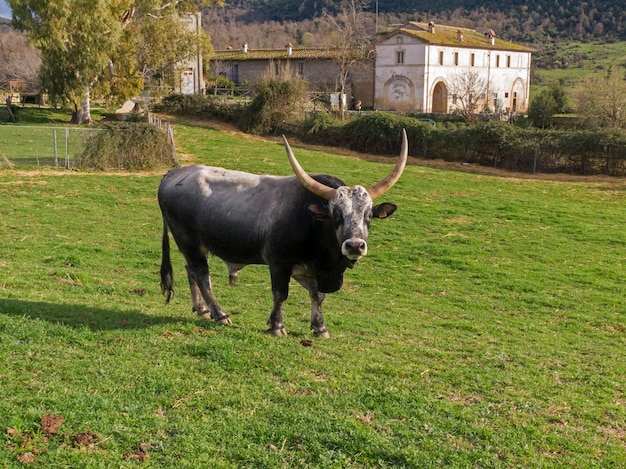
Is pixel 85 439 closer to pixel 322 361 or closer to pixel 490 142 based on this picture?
pixel 322 361

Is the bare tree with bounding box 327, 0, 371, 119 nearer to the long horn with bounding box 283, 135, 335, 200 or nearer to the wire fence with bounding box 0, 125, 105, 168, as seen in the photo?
the wire fence with bounding box 0, 125, 105, 168

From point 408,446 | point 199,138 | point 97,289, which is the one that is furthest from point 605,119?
point 408,446

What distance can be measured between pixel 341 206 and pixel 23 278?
246 inches

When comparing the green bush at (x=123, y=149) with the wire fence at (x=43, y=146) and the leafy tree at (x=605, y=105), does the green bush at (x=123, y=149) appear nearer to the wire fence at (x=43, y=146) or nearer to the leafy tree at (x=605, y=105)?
the wire fence at (x=43, y=146)

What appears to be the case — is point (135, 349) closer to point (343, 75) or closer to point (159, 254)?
point (159, 254)

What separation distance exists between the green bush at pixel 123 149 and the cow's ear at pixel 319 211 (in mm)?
19410

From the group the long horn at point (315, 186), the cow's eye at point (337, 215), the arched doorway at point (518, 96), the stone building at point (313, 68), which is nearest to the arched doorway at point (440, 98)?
the stone building at point (313, 68)

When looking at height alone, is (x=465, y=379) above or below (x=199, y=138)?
below

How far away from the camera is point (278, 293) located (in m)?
8.24

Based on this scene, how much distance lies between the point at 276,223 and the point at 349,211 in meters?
1.17

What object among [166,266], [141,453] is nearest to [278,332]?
[166,266]

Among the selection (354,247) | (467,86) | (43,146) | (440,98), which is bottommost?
(354,247)

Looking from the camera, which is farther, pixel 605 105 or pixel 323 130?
pixel 605 105

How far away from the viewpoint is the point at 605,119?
40.1m
